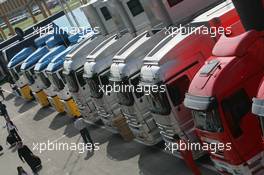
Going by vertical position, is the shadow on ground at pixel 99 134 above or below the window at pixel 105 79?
below

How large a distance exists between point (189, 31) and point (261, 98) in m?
5.00

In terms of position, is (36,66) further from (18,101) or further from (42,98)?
(18,101)

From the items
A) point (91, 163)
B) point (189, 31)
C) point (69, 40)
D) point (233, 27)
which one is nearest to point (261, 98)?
point (233, 27)

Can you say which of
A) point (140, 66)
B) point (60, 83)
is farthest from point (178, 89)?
point (60, 83)

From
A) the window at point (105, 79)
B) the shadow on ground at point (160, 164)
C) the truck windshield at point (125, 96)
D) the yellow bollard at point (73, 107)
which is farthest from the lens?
the yellow bollard at point (73, 107)

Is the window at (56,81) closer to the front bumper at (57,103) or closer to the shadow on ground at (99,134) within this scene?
the front bumper at (57,103)

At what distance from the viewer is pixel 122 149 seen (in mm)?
17203

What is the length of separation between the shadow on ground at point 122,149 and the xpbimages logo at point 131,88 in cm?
204

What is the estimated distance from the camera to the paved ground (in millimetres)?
14836

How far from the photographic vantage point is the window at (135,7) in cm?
1838

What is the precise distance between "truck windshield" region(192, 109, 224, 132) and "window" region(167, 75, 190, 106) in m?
1.64

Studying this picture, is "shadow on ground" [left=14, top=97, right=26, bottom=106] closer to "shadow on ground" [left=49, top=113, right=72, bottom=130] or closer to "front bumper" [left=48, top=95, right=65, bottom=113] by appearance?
"shadow on ground" [left=49, top=113, right=72, bottom=130]

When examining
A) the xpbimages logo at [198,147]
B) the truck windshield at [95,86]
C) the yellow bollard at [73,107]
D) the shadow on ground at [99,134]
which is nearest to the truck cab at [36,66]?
the yellow bollard at [73,107]

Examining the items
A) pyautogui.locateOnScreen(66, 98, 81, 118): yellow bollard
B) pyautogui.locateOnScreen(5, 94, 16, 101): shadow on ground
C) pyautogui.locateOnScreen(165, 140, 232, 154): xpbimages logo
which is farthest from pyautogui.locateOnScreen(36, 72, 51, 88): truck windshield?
pyautogui.locateOnScreen(5, 94, 16, 101): shadow on ground
